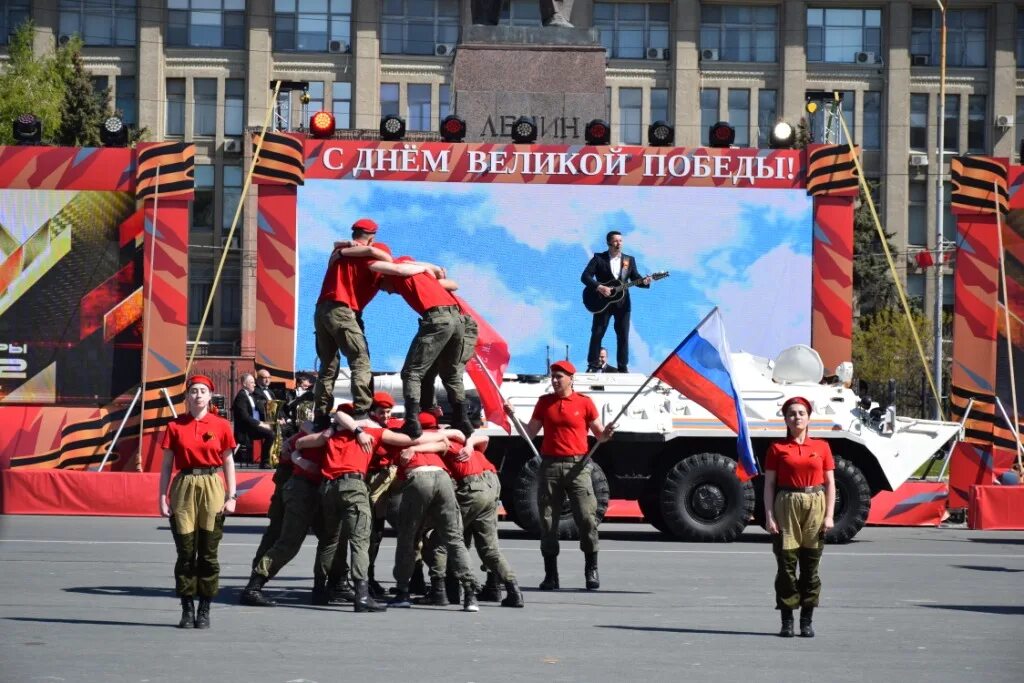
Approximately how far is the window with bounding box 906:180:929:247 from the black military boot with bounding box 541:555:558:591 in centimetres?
5097

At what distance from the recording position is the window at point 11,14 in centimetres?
6116

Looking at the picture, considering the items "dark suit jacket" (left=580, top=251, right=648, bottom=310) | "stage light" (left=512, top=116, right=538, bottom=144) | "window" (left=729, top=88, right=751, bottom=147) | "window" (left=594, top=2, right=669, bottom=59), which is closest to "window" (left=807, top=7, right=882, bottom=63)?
"window" (left=729, top=88, right=751, bottom=147)

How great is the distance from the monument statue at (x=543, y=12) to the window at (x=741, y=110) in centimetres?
3833

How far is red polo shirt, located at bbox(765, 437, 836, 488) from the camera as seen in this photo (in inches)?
487

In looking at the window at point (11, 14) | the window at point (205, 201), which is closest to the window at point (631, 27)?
the window at point (205, 201)

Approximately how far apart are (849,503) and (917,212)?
4547 cm

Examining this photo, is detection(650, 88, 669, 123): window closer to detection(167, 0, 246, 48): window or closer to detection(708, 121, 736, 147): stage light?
detection(167, 0, 246, 48): window

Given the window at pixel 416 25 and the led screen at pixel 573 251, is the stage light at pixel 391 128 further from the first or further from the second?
the window at pixel 416 25

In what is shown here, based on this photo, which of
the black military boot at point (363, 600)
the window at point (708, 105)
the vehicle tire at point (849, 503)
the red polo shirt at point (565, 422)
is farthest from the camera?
the window at point (708, 105)

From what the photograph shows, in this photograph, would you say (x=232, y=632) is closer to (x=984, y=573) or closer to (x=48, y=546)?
(x=48, y=546)

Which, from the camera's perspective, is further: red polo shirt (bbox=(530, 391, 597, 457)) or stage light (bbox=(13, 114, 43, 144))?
stage light (bbox=(13, 114, 43, 144))

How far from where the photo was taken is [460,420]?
1433 centimetres

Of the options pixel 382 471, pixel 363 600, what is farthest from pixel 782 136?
pixel 363 600

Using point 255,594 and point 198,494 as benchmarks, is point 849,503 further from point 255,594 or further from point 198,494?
point 198,494
